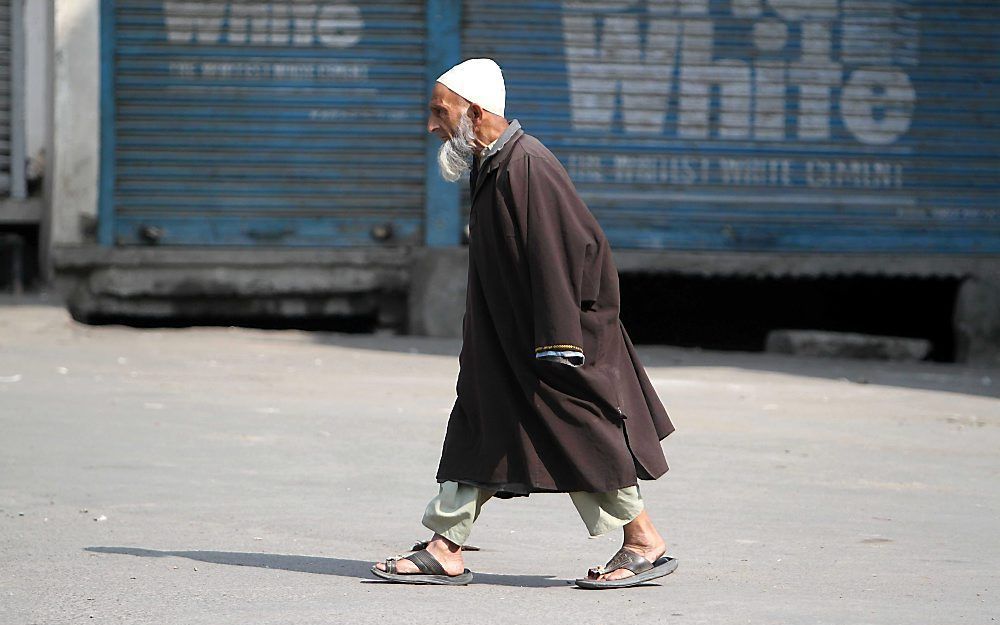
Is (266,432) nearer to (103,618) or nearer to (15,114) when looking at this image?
(103,618)

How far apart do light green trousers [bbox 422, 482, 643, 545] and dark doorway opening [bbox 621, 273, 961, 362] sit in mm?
9883

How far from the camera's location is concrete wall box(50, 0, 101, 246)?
43.2 ft

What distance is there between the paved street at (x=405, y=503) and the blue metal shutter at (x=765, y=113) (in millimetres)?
2917

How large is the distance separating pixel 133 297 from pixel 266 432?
5.95 metres

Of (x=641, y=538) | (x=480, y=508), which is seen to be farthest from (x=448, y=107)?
(x=641, y=538)

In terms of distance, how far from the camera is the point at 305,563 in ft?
15.5

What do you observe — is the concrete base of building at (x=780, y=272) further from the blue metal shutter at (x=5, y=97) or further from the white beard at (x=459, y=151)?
the white beard at (x=459, y=151)

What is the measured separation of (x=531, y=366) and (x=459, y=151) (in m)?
0.70

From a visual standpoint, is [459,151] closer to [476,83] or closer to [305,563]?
[476,83]

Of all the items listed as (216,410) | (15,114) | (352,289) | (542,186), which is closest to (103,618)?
(542,186)

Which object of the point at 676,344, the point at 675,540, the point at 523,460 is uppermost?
the point at 523,460

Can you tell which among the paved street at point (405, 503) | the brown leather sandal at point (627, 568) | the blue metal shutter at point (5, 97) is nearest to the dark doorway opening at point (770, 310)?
the paved street at point (405, 503)

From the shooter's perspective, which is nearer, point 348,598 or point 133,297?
point 348,598

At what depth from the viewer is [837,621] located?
3992 millimetres
